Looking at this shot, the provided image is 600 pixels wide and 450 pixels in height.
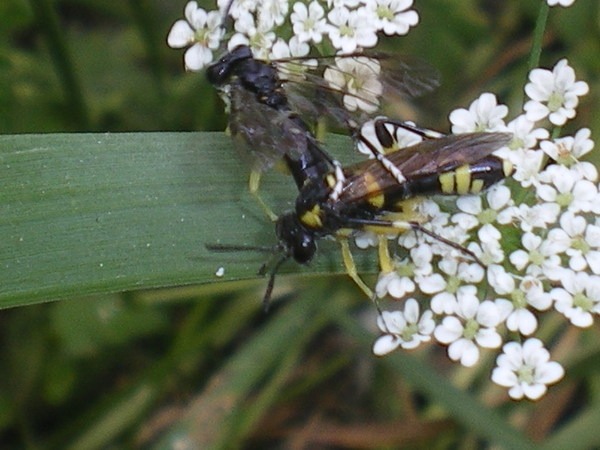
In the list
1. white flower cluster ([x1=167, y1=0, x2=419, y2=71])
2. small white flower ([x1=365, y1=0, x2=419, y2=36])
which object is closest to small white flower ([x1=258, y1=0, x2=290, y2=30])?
white flower cluster ([x1=167, y1=0, x2=419, y2=71])

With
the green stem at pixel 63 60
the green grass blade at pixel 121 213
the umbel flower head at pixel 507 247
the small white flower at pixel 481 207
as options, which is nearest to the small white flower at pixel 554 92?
the umbel flower head at pixel 507 247

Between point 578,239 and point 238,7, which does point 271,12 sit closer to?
point 238,7

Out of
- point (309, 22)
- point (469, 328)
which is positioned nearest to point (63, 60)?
point (309, 22)

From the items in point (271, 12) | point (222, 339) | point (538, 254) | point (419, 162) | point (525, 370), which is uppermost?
point (271, 12)

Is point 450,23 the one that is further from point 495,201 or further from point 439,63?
point 495,201

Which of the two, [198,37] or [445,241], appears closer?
[445,241]

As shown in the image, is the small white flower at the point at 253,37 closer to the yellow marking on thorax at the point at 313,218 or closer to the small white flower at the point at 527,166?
the yellow marking on thorax at the point at 313,218

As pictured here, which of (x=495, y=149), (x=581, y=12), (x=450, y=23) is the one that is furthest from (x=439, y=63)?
(x=495, y=149)
